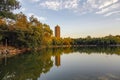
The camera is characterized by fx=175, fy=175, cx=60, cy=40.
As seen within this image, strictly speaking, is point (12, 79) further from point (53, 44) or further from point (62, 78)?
point (53, 44)

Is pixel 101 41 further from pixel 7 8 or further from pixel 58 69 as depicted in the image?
pixel 58 69

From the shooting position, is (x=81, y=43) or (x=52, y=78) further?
(x=81, y=43)

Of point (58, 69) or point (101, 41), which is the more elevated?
point (101, 41)

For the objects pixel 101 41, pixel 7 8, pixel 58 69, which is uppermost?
pixel 7 8

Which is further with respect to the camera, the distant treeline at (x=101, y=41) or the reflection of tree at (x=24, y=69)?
the distant treeline at (x=101, y=41)

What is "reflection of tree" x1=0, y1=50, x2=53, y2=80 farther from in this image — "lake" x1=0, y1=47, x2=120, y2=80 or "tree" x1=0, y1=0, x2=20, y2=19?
"tree" x1=0, y1=0, x2=20, y2=19

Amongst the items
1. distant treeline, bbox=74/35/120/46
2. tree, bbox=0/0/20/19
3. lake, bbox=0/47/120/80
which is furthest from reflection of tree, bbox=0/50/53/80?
distant treeline, bbox=74/35/120/46

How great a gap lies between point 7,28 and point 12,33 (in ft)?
4.73

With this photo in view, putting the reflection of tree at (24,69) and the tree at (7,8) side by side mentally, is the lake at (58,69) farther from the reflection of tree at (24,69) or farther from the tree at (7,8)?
the tree at (7,8)

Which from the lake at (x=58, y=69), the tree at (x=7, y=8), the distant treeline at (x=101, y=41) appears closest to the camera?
the lake at (x=58, y=69)

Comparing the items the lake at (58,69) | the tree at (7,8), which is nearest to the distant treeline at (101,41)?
the lake at (58,69)

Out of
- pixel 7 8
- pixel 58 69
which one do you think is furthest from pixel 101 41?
pixel 58 69

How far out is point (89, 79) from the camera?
9766 mm

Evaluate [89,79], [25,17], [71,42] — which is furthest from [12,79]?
[71,42]
